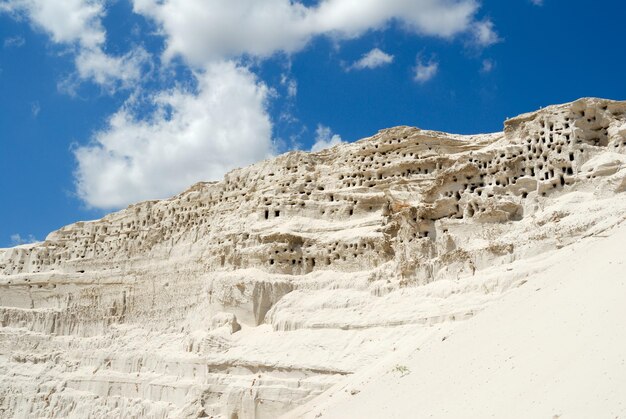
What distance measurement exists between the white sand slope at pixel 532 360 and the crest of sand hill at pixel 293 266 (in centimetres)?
330

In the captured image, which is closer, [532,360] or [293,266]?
[532,360]

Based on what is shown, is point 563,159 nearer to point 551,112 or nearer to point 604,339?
point 551,112

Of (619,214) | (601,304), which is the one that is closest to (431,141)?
(619,214)

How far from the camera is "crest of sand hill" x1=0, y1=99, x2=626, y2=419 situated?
83.4ft

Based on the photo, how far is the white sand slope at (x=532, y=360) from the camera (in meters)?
10.4

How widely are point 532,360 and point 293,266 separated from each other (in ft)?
69.3

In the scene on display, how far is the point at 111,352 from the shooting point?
3822cm

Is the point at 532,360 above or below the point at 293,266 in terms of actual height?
below

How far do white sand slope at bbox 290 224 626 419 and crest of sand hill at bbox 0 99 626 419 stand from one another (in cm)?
330

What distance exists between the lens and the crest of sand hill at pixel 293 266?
25406 mm

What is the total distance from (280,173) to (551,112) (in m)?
15.4

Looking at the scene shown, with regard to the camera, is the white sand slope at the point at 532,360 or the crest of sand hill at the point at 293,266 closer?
the white sand slope at the point at 532,360

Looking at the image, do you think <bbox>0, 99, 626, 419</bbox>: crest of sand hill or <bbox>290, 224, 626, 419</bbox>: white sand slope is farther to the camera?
<bbox>0, 99, 626, 419</bbox>: crest of sand hill

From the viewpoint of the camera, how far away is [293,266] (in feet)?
109
